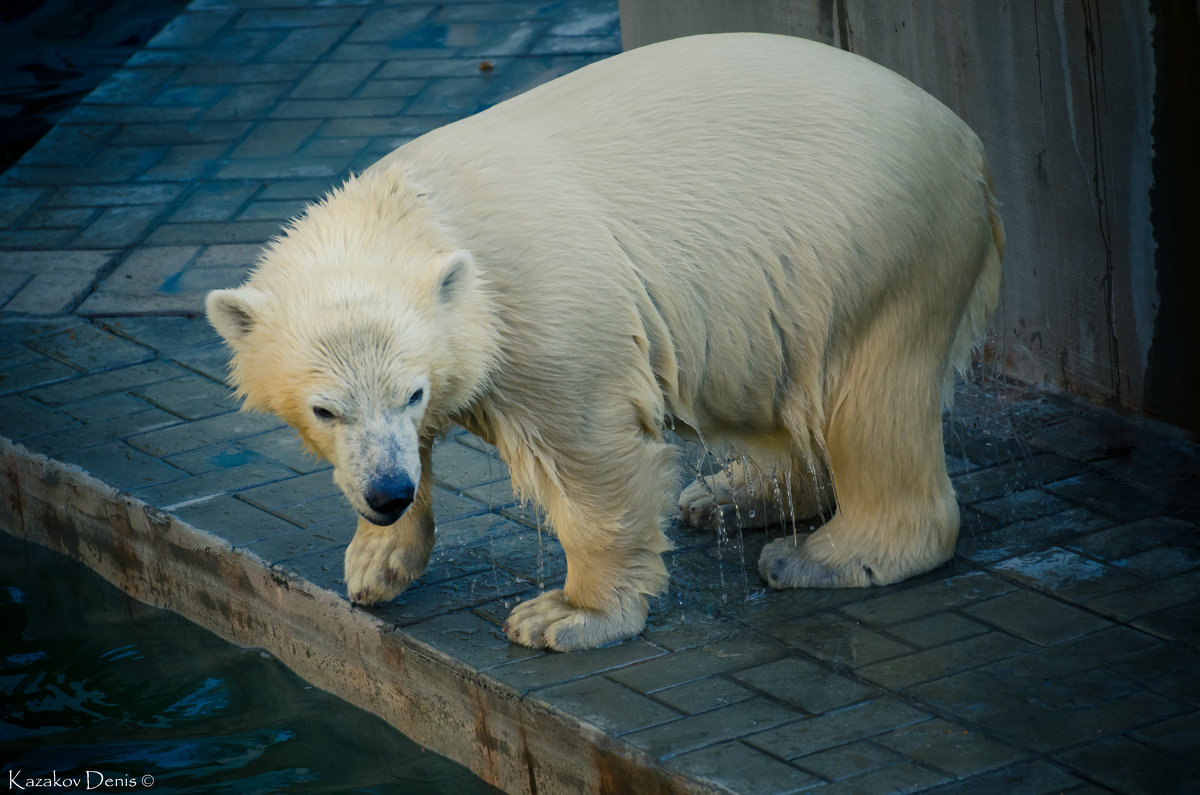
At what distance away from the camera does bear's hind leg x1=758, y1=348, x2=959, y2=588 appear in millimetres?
3895

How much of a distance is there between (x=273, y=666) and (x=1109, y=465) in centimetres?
267

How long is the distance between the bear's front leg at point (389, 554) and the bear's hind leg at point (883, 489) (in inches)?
37.9

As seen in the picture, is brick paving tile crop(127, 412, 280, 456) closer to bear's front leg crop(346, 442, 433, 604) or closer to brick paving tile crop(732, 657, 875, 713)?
bear's front leg crop(346, 442, 433, 604)

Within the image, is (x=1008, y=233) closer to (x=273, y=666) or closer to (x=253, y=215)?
(x=273, y=666)

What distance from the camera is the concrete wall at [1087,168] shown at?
455 centimetres

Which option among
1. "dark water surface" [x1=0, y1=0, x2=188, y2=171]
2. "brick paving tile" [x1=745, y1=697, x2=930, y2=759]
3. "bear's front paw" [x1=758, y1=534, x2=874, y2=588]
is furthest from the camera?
"dark water surface" [x1=0, y1=0, x2=188, y2=171]

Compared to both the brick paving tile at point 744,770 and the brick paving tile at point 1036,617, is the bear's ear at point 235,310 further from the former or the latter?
the brick paving tile at point 1036,617

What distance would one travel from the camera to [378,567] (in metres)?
4.03

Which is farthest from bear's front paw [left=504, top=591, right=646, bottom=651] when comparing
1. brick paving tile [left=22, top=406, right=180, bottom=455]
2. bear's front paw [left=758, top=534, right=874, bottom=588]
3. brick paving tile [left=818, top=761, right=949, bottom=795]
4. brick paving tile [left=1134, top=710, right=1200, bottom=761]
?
brick paving tile [left=22, top=406, right=180, bottom=455]

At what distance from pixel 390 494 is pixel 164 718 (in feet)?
4.59

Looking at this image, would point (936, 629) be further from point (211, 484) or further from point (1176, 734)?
point (211, 484)

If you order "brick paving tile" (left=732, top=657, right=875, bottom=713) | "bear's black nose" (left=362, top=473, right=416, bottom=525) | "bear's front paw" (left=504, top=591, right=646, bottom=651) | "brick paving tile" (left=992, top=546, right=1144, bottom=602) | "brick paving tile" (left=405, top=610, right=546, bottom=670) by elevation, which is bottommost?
"brick paving tile" (left=992, top=546, right=1144, bottom=602)

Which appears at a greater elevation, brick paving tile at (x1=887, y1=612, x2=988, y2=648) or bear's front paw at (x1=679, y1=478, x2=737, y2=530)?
bear's front paw at (x1=679, y1=478, x2=737, y2=530)

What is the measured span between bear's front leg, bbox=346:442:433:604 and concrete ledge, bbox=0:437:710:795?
8 cm
